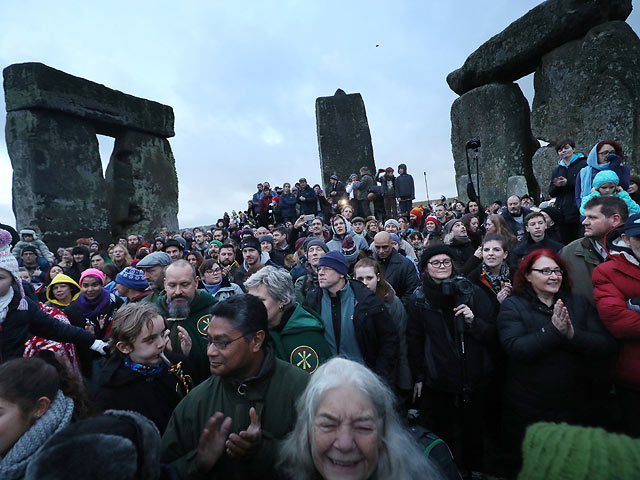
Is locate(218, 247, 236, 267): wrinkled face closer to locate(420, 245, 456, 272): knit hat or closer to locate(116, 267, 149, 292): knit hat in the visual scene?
locate(116, 267, 149, 292): knit hat

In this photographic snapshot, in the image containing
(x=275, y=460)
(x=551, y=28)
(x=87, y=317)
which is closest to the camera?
(x=275, y=460)

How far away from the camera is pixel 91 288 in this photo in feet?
11.6

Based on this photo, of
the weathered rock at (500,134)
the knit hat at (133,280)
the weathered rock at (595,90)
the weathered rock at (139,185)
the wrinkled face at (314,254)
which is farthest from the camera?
the weathered rock at (139,185)

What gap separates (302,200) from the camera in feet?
38.2

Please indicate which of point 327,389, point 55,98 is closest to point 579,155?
point 327,389

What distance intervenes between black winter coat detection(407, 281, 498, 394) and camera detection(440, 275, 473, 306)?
3.2 inches

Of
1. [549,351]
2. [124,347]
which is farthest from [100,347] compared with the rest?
[549,351]

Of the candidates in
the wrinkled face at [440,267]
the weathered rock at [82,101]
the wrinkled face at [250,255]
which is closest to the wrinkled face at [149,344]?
the wrinkled face at [440,267]

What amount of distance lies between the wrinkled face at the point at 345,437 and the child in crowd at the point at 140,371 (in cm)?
109

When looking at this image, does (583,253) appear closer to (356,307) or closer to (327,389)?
(356,307)

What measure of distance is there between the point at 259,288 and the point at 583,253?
261 centimetres

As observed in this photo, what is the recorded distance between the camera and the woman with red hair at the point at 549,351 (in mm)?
2242

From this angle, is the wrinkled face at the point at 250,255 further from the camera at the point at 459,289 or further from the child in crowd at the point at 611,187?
the child in crowd at the point at 611,187

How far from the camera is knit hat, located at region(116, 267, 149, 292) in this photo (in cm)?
362
